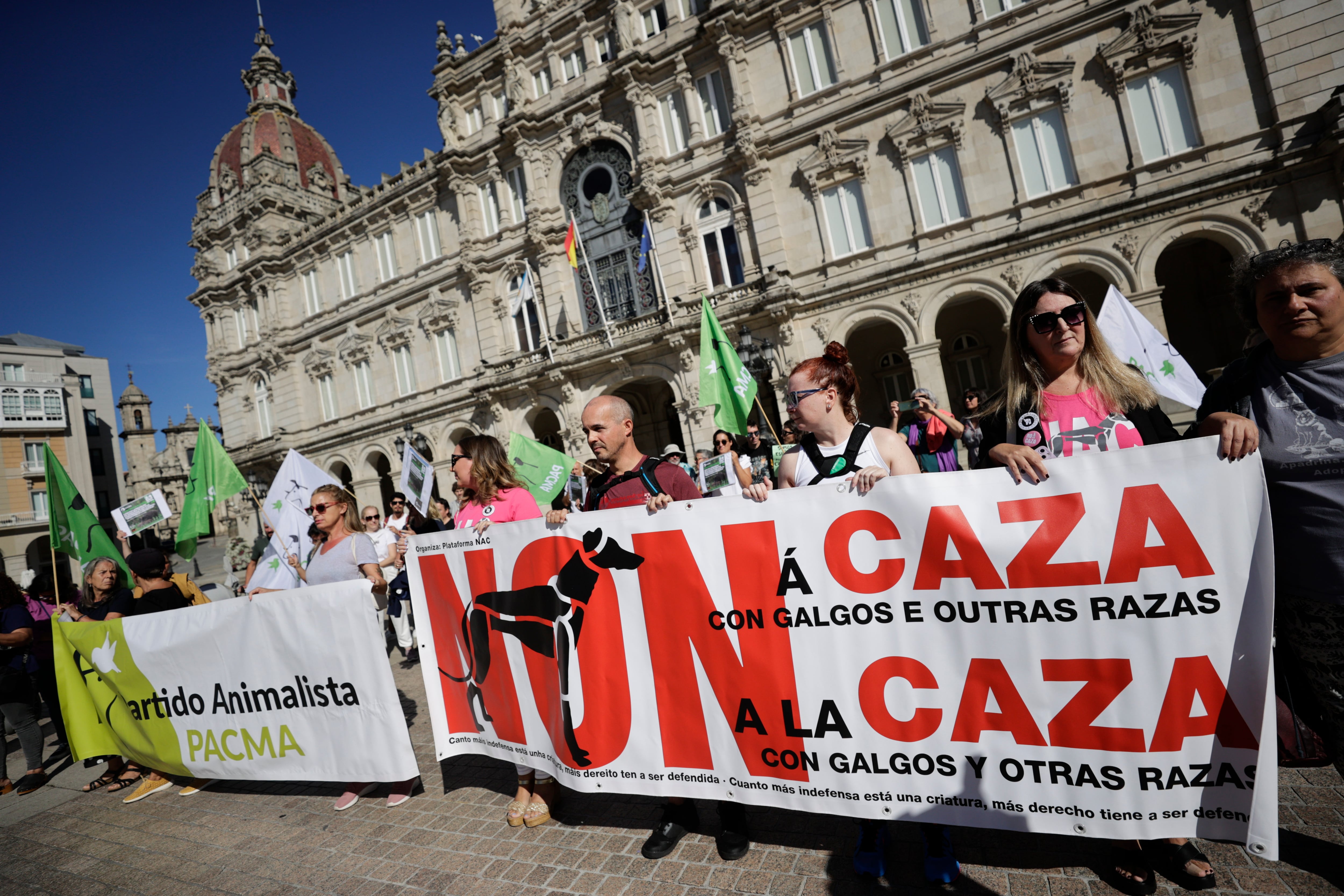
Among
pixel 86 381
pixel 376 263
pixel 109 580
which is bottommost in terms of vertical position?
pixel 109 580

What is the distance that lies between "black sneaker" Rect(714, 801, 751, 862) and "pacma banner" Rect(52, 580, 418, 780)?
2.14m

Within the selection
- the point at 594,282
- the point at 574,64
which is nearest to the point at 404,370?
the point at 594,282

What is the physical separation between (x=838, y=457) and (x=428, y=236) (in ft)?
88.4

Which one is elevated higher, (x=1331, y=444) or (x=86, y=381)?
(x=86, y=381)

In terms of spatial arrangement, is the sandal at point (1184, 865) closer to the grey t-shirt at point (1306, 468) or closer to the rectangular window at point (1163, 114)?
the grey t-shirt at point (1306, 468)

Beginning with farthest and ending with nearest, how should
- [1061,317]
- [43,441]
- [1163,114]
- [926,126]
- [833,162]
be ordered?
1. [43,441]
2. [833,162]
3. [926,126]
4. [1163,114]
5. [1061,317]

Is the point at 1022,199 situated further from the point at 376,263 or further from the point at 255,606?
the point at 376,263

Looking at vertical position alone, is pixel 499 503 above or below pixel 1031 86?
below

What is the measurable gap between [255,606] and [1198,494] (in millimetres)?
5573

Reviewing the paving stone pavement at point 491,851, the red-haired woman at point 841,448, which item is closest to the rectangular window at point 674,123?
the red-haired woman at point 841,448

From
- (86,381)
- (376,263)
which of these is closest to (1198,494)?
(376,263)

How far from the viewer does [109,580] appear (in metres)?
5.64

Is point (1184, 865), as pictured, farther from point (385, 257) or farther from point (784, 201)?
point (385, 257)

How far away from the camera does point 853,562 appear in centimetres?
278
